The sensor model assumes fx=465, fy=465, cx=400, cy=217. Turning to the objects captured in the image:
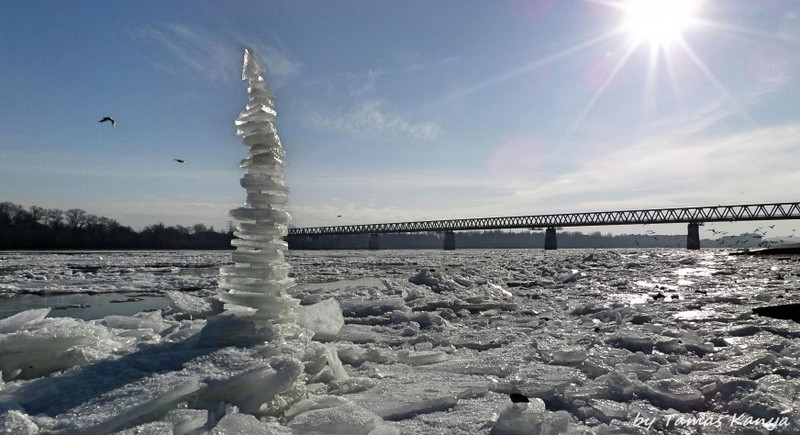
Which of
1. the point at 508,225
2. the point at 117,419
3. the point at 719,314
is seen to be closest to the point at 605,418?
the point at 117,419

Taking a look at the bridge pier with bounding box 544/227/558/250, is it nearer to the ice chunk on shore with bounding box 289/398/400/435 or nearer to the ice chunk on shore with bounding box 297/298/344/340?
the ice chunk on shore with bounding box 297/298/344/340

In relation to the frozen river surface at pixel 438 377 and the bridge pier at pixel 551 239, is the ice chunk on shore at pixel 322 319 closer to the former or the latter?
the frozen river surface at pixel 438 377

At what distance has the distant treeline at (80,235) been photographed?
2779 inches

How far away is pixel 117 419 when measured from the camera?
2688mm

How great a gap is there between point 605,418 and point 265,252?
3.30 metres

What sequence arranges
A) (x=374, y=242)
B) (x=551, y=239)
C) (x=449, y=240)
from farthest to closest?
(x=374, y=242) → (x=449, y=240) → (x=551, y=239)

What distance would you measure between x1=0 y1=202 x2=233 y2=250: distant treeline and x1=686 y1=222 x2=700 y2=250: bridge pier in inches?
2838

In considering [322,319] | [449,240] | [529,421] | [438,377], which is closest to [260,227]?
[322,319]

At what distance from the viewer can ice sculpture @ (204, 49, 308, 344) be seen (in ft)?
14.8

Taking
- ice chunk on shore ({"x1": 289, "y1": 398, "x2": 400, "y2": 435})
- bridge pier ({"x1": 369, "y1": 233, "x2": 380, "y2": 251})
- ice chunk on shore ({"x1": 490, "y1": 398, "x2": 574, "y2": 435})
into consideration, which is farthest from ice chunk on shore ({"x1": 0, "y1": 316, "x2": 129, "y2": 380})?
bridge pier ({"x1": 369, "y1": 233, "x2": 380, "y2": 251})

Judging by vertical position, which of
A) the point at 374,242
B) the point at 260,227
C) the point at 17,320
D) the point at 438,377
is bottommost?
the point at 438,377

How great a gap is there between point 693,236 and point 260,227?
84659mm

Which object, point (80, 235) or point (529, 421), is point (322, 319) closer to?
point (529, 421)

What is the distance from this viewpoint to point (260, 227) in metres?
4.68
